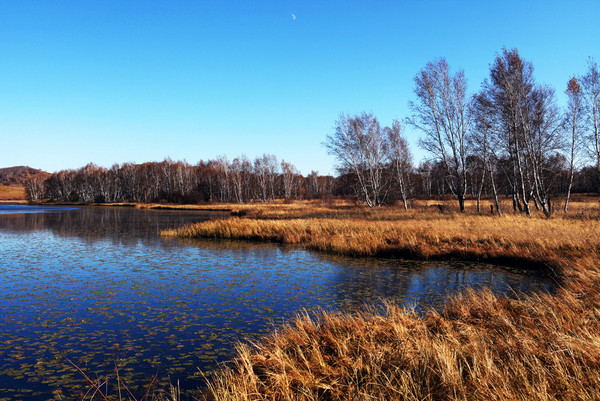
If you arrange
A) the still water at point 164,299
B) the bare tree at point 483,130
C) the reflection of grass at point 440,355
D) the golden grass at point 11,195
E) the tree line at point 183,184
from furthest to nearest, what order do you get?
the golden grass at point 11,195 < the tree line at point 183,184 < the bare tree at point 483,130 < the still water at point 164,299 < the reflection of grass at point 440,355

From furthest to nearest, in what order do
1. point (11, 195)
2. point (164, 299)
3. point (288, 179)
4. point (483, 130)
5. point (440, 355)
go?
point (11, 195) < point (288, 179) < point (483, 130) < point (164, 299) < point (440, 355)

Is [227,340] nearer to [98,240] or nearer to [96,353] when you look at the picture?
[96,353]

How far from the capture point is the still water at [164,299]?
232 inches

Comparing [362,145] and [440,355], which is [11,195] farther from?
[440,355]

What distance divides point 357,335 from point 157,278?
28.7ft

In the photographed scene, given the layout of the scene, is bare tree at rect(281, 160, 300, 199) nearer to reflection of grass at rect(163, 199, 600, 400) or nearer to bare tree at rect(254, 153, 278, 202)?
bare tree at rect(254, 153, 278, 202)

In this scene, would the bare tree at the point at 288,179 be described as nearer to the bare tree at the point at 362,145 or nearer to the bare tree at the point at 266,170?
the bare tree at the point at 266,170

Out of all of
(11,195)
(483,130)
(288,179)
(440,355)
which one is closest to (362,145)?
(483,130)

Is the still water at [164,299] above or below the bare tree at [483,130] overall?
below

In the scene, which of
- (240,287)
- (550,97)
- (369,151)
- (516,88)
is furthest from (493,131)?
(240,287)

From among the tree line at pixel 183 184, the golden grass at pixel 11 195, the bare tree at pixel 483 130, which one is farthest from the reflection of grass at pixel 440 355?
the golden grass at pixel 11 195

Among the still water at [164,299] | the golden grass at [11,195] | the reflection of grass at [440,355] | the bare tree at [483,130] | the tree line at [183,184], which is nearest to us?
the reflection of grass at [440,355]

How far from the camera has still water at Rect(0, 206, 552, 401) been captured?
5891 millimetres

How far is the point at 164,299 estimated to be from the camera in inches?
387
